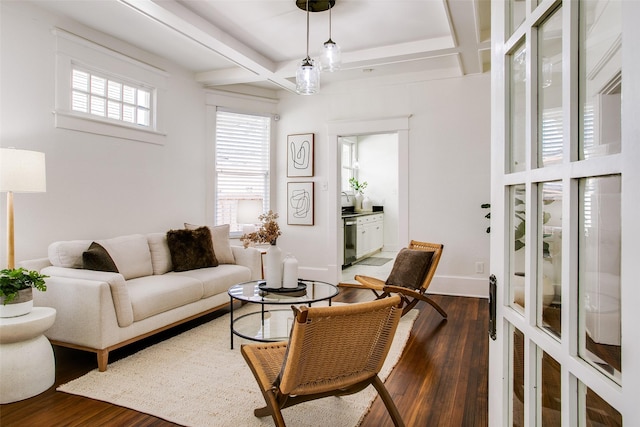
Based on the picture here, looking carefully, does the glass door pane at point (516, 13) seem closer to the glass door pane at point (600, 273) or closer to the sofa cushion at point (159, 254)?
the glass door pane at point (600, 273)

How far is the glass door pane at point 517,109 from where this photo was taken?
39.1 inches

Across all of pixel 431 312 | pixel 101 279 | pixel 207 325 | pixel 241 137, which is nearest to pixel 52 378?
pixel 101 279

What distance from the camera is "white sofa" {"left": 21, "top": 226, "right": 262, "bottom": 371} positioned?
2779 millimetres

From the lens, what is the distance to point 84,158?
153 inches

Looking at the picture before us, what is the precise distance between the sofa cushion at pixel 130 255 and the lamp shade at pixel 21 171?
0.81 metres

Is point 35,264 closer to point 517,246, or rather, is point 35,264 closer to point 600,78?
point 517,246

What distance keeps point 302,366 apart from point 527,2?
1.51 metres

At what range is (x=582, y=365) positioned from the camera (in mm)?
685

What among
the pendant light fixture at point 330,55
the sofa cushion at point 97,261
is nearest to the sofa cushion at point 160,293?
the sofa cushion at point 97,261

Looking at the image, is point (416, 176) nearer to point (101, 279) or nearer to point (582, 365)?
point (101, 279)

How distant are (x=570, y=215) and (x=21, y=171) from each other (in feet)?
10.7

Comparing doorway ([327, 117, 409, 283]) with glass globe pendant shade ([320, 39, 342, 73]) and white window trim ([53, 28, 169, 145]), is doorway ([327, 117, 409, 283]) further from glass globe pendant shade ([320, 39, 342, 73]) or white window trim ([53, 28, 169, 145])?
glass globe pendant shade ([320, 39, 342, 73])

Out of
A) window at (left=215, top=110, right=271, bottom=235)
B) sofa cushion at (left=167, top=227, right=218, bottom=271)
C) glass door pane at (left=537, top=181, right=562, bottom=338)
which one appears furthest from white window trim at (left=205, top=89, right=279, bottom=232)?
glass door pane at (left=537, top=181, right=562, bottom=338)

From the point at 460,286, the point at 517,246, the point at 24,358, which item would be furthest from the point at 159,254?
the point at 517,246
